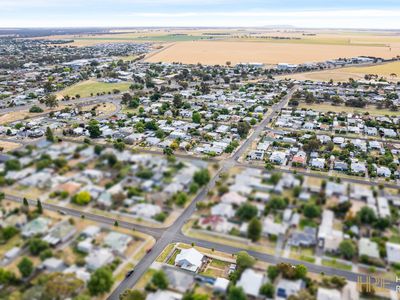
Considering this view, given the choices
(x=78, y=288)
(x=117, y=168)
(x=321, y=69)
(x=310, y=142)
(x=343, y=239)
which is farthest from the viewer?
(x=321, y=69)

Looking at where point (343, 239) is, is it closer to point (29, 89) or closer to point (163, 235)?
point (163, 235)

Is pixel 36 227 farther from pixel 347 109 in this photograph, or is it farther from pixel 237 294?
pixel 347 109

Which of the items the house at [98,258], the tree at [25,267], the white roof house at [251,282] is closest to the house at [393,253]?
the white roof house at [251,282]

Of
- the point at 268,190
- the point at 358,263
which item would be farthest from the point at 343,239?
the point at 268,190

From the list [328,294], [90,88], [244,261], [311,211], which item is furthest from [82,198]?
[90,88]

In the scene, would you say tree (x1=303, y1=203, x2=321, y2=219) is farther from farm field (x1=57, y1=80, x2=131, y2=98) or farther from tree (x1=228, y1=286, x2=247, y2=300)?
farm field (x1=57, y1=80, x2=131, y2=98)
